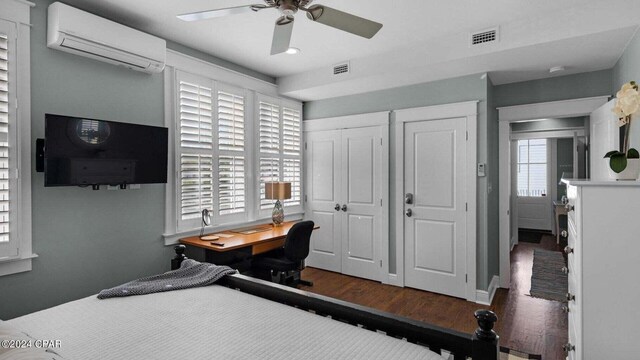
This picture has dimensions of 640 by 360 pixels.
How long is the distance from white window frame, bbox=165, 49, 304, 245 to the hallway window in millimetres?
5850

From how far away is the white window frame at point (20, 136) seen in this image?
2131mm

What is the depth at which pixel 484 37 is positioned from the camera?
114 inches

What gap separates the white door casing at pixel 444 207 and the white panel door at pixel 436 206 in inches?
0.4

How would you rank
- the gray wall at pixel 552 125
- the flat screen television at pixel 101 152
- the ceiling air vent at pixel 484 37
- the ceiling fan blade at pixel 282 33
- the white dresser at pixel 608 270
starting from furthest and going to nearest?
1. the gray wall at pixel 552 125
2. the ceiling air vent at pixel 484 37
3. the flat screen television at pixel 101 152
4. the ceiling fan blade at pixel 282 33
5. the white dresser at pixel 608 270

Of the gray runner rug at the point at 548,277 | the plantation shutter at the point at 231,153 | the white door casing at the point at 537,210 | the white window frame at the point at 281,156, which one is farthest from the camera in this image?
the white door casing at the point at 537,210

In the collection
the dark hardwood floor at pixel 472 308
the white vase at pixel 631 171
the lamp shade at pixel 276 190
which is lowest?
the dark hardwood floor at pixel 472 308

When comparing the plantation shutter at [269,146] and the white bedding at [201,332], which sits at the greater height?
the plantation shutter at [269,146]

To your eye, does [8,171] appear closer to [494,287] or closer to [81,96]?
[81,96]

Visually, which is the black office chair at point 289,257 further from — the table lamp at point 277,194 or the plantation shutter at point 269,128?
the plantation shutter at point 269,128

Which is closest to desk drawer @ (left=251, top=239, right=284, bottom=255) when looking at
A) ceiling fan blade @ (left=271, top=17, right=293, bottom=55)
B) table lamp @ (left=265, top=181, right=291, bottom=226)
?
table lamp @ (left=265, top=181, right=291, bottom=226)

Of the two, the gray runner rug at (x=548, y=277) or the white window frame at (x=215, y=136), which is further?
the gray runner rug at (x=548, y=277)

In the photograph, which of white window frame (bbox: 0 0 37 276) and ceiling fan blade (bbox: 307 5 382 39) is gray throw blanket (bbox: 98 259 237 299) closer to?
white window frame (bbox: 0 0 37 276)

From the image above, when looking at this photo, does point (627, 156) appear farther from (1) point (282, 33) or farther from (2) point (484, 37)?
(1) point (282, 33)

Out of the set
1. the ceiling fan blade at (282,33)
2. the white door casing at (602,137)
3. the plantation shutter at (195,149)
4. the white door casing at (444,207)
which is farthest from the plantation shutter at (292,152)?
the white door casing at (602,137)
